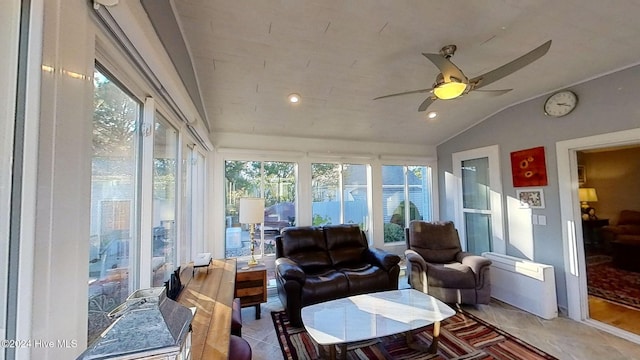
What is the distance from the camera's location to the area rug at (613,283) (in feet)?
11.4

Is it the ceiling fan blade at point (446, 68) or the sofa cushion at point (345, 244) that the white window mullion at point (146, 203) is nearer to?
the ceiling fan blade at point (446, 68)

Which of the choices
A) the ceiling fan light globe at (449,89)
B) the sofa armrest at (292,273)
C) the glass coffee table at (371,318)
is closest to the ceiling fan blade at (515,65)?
the ceiling fan light globe at (449,89)

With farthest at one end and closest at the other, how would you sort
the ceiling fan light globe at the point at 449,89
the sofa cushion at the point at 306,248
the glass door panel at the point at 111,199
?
the sofa cushion at the point at 306,248 → the ceiling fan light globe at the point at 449,89 → the glass door panel at the point at 111,199

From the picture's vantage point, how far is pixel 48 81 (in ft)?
2.17

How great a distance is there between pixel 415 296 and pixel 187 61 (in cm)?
302

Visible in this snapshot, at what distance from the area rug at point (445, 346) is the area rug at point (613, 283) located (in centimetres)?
212

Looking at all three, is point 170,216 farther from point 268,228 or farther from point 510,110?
point 510,110

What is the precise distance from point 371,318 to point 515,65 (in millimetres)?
2296

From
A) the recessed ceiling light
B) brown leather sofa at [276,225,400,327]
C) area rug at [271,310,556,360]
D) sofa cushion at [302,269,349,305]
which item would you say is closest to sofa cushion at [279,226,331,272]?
brown leather sofa at [276,225,400,327]

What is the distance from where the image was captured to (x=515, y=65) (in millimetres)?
1964

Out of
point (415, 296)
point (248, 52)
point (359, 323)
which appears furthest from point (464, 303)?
point (248, 52)

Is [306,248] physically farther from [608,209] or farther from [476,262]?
[608,209]

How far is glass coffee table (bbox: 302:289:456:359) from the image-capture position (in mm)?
1979

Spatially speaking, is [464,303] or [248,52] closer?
[248,52]
